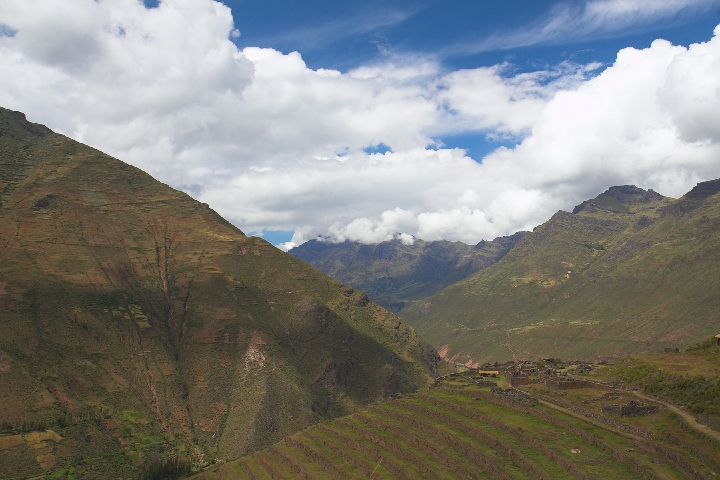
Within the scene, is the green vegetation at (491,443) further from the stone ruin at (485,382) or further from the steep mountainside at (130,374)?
the steep mountainside at (130,374)

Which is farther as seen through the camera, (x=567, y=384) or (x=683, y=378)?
(x=567, y=384)

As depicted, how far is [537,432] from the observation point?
237 ft

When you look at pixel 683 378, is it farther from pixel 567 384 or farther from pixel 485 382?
pixel 485 382

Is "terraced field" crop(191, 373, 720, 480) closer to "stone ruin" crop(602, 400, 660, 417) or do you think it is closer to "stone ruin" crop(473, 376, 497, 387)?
"stone ruin" crop(602, 400, 660, 417)

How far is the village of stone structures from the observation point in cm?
6134

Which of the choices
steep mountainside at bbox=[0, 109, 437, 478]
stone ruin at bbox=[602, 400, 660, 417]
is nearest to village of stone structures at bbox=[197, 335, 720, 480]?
stone ruin at bbox=[602, 400, 660, 417]

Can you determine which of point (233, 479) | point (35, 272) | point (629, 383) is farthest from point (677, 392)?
point (35, 272)

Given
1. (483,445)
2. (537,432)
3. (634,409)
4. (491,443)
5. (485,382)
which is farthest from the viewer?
(485,382)

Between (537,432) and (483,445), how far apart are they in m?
7.38

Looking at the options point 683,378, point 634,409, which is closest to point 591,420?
point 634,409

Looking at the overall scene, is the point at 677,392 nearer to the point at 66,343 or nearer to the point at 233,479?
the point at 233,479

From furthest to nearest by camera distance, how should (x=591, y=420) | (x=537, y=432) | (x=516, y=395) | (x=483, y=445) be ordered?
(x=516, y=395) → (x=483, y=445) → (x=591, y=420) → (x=537, y=432)

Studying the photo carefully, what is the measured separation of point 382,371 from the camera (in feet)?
654

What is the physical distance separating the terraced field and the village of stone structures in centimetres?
16
